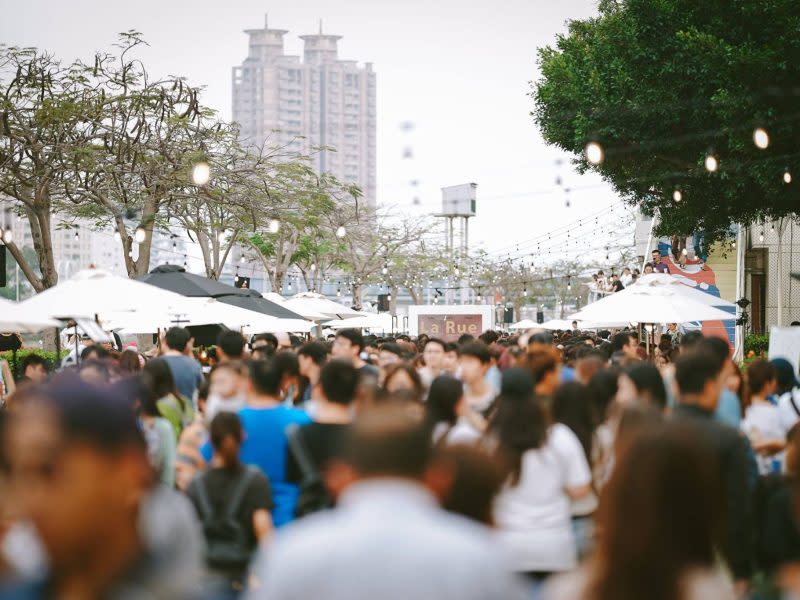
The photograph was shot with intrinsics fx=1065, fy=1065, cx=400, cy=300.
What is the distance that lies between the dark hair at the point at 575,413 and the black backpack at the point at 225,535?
6.02 feet

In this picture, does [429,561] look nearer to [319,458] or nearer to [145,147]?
[319,458]

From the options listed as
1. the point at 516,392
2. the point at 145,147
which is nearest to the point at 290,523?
the point at 516,392

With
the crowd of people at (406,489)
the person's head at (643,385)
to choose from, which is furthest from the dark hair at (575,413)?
the person's head at (643,385)

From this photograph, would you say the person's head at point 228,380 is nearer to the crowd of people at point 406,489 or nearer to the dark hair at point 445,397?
the crowd of people at point 406,489

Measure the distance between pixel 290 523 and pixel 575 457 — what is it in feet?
4.76

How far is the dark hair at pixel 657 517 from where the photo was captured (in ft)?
8.20

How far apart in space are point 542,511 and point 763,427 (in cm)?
238

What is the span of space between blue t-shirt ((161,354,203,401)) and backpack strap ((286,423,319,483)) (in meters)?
3.57

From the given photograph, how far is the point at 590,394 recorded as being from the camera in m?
6.05

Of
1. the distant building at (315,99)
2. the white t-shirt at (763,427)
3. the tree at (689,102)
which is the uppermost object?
the distant building at (315,99)

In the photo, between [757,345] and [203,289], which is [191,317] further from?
[757,345]

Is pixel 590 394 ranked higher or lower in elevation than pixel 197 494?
higher

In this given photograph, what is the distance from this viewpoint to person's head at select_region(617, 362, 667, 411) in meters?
6.12

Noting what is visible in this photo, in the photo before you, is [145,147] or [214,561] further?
[145,147]
